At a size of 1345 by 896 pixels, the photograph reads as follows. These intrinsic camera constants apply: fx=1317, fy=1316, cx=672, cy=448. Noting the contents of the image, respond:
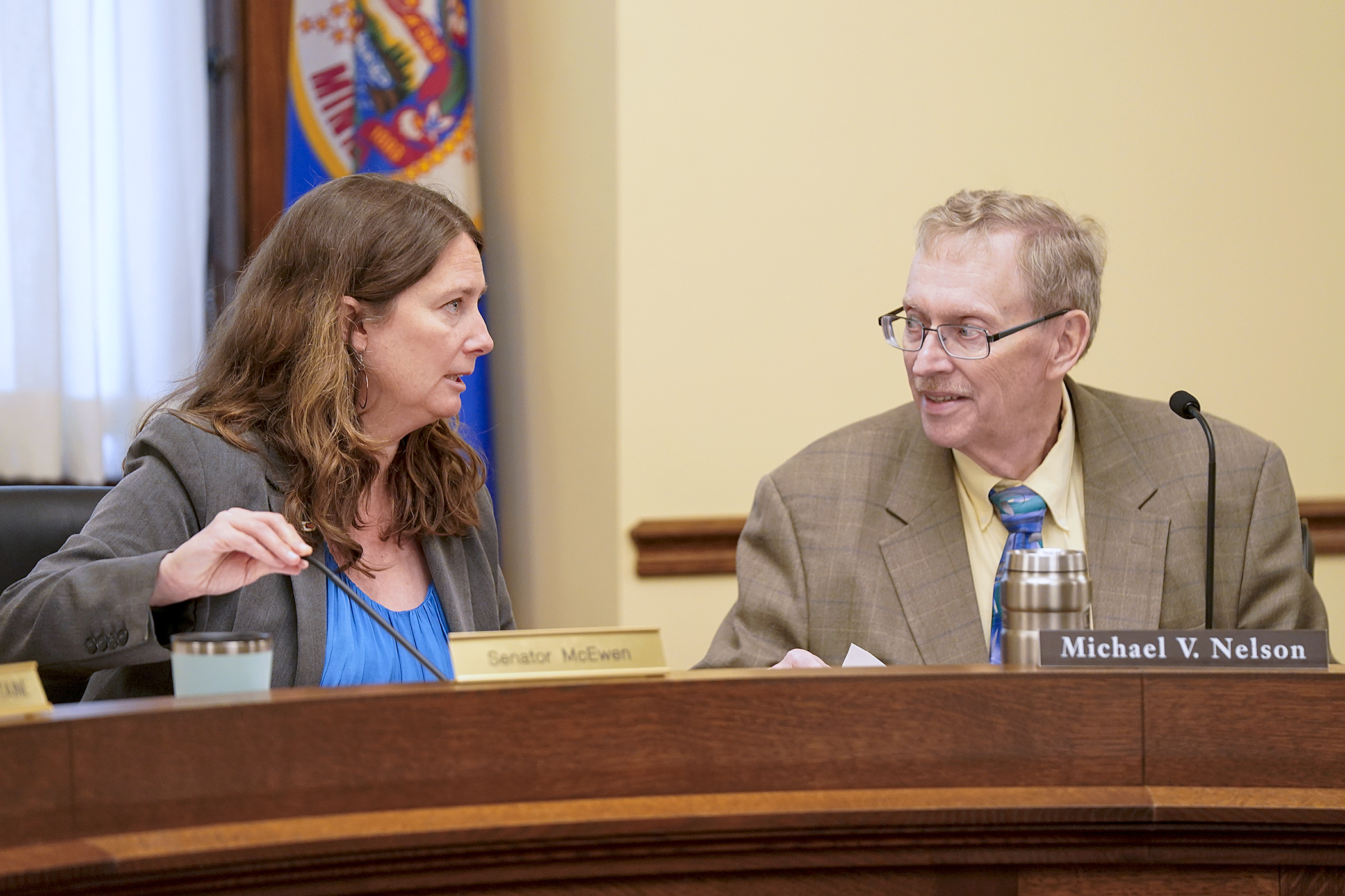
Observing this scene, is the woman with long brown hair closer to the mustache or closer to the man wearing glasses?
the man wearing glasses

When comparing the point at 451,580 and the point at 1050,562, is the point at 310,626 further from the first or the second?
the point at 1050,562

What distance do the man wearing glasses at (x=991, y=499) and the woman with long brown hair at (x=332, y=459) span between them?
0.44m

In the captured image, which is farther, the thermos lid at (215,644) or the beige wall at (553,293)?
the beige wall at (553,293)

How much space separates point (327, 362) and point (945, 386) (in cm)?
85

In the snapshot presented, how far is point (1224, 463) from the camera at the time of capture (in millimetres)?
1843

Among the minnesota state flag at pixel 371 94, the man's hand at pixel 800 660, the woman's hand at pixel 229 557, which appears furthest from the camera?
the minnesota state flag at pixel 371 94

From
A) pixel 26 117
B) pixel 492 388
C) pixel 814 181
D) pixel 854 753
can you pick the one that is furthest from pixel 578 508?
pixel 854 753

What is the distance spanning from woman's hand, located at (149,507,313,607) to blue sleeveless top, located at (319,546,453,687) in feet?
0.69

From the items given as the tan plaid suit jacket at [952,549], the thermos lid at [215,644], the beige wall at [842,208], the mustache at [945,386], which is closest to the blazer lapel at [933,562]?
the tan plaid suit jacket at [952,549]

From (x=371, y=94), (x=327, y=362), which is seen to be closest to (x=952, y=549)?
(x=327, y=362)

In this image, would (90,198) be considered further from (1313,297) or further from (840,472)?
(1313,297)

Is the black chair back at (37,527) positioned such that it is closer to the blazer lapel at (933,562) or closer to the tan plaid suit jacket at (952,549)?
the tan plaid suit jacket at (952,549)

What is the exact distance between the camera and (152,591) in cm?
147

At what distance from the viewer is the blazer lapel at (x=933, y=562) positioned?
1731 mm
